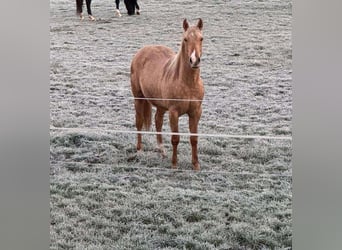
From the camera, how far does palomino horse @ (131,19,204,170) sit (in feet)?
9.89

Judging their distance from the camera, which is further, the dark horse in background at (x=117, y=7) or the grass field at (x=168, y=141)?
the dark horse in background at (x=117, y=7)

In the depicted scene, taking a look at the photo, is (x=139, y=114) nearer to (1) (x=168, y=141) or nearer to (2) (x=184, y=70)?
(1) (x=168, y=141)

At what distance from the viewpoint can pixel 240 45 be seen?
2.97m

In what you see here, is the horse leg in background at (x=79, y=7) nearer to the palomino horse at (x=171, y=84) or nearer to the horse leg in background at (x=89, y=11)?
the horse leg in background at (x=89, y=11)

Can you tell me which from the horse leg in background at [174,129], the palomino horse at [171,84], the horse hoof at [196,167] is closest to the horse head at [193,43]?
the palomino horse at [171,84]

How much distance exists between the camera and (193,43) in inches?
119

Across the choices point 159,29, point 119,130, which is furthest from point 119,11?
point 119,130

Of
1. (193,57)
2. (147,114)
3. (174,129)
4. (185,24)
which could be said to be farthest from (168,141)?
(185,24)

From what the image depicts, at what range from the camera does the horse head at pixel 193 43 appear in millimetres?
3006

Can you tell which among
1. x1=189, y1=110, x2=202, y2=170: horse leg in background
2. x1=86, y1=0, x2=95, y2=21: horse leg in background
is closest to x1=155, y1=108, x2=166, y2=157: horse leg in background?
x1=189, y1=110, x2=202, y2=170: horse leg in background

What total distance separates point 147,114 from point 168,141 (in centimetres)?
19

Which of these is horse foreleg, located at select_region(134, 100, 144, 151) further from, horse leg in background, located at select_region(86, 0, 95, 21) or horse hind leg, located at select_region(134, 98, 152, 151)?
horse leg in background, located at select_region(86, 0, 95, 21)

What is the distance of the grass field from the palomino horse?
1.4 inches
